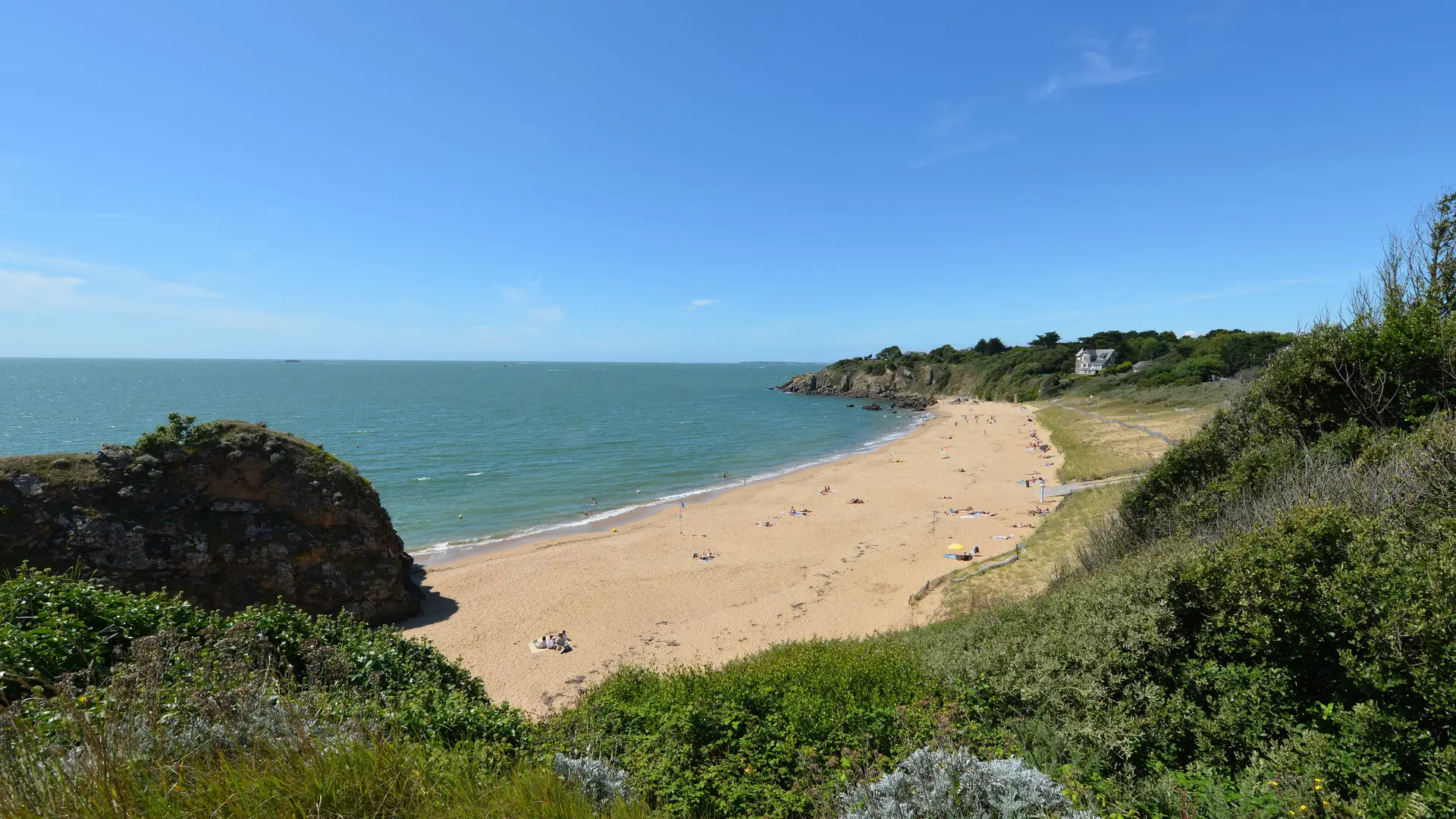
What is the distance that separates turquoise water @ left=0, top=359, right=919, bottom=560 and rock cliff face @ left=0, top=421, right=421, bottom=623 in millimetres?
6882

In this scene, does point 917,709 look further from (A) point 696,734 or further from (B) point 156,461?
(B) point 156,461

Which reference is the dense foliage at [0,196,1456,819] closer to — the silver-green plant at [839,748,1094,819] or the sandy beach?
the silver-green plant at [839,748,1094,819]

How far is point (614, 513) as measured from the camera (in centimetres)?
3294

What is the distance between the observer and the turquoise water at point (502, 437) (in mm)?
34281

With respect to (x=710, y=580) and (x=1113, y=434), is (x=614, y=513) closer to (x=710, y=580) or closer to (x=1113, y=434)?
(x=710, y=580)

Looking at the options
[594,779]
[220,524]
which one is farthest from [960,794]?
[220,524]

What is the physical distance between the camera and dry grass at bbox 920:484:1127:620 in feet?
46.3

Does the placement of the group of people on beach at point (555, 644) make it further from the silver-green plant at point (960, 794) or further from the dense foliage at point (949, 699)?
the silver-green plant at point (960, 794)

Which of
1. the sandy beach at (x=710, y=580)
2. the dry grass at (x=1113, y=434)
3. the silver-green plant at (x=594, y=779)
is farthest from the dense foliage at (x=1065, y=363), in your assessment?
the silver-green plant at (x=594, y=779)

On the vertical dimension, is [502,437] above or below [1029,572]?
above

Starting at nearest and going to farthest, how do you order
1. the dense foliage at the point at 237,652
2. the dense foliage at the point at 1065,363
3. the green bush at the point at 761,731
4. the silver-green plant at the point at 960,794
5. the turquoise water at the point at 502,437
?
1. the silver-green plant at the point at 960,794
2. the dense foliage at the point at 237,652
3. the green bush at the point at 761,731
4. the turquoise water at the point at 502,437
5. the dense foliage at the point at 1065,363

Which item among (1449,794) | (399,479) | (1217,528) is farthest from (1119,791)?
(399,479)

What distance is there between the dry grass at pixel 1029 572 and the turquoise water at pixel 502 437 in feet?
67.6

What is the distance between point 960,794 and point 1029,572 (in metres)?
13.2
